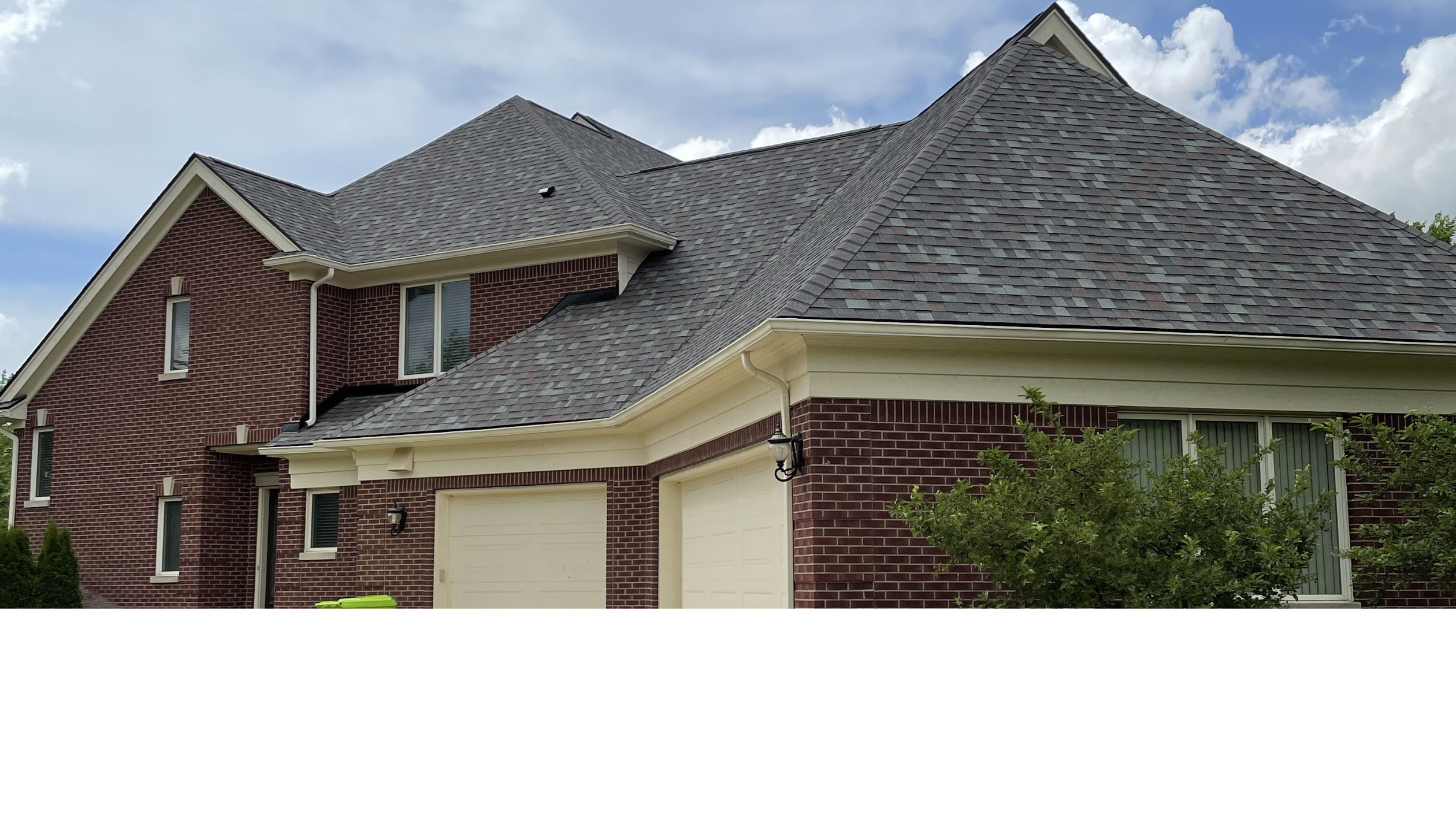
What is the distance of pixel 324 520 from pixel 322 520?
5 cm

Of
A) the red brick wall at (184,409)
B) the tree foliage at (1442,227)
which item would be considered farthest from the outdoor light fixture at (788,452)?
the tree foliage at (1442,227)

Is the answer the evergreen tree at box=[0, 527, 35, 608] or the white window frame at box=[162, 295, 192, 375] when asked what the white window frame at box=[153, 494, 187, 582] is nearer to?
the evergreen tree at box=[0, 527, 35, 608]

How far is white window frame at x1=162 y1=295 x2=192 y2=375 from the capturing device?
20.9 metres

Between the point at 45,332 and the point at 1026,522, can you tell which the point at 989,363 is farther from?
the point at 45,332

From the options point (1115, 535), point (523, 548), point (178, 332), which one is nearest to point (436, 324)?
point (523, 548)

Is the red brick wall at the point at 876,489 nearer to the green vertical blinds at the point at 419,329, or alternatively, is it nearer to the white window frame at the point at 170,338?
the green vertical blinds at the point at 419,329

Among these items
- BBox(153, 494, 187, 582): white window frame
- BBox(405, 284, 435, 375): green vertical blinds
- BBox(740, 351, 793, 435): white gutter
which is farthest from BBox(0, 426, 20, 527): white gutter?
BBox(740, 351, 793, 435): white gutter

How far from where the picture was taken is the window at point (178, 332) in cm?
2120

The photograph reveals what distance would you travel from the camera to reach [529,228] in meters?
18.6

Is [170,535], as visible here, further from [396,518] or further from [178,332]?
[396,518]

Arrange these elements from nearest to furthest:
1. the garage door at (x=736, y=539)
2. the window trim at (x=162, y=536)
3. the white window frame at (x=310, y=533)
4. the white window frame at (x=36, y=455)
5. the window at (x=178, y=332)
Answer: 1. the garage door at (x=736, y=539)
2. the white window frame at (x=310, y=533)
3. the window trim at (x=162, y=536)
4. the window at (x=178, y=332)
5. the white window frame at (x=36, y=455)

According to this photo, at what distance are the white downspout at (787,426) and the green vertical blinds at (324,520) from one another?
432 inches

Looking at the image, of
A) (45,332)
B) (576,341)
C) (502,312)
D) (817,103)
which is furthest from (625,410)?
(817,103)

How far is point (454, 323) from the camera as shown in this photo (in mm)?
19266
